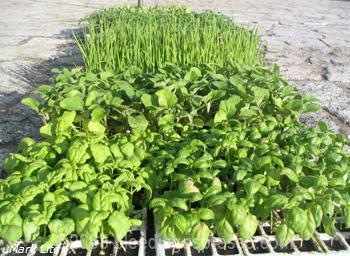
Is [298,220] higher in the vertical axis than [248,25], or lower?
higher

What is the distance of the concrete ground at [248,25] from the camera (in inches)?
115

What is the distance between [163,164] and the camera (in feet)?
5.47

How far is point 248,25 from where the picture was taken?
4062mm

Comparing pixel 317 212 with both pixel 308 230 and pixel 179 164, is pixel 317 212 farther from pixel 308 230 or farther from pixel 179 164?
pixel 179 164

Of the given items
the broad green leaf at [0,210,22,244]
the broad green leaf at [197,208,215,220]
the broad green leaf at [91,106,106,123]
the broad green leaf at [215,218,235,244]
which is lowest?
the broad green leaf at [215,218,235,244]

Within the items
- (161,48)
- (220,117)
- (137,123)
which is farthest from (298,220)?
(161,48)

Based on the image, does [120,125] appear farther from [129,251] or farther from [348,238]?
[348,238]

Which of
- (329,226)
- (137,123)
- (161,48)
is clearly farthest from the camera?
(161,48)

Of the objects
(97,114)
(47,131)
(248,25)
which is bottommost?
(248,25)

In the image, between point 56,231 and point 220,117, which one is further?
point 220,117

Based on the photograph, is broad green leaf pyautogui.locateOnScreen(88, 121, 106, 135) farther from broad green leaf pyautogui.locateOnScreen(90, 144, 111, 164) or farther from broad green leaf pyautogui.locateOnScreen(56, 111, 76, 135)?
broad green leaf pyautogui.locateOnScreen(90, 144, 111, 164)

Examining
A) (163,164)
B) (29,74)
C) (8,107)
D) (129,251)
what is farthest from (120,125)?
(29,74)

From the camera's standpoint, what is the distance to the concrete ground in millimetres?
2922

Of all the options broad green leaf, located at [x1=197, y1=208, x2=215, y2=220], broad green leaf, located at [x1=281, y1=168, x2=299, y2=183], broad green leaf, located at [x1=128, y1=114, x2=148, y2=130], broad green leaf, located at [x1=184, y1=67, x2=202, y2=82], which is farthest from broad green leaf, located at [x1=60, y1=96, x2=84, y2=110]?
broad green leaf, located at [x1=281, y1=168, x2=299, y2=183]
